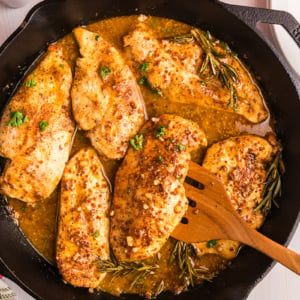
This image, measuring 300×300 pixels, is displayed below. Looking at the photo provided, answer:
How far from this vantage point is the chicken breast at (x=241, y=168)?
11.9 feet

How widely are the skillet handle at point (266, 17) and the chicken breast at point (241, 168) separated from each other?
821 millimetres

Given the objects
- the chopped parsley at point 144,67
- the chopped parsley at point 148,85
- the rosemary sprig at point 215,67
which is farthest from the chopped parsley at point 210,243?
the chopped parsley at point 144,67

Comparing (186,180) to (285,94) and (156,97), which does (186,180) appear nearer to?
(156,97)

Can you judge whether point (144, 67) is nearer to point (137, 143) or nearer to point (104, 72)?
point (104, 72)

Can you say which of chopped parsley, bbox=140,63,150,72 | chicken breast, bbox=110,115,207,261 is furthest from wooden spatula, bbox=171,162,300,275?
chopped parsley, bbox=140,63,150,72

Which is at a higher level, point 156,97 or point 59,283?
point 156,97

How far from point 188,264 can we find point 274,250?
0.66 meters

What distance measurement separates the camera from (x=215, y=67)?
12.0ft

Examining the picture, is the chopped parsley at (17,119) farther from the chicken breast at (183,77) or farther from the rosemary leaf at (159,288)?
the rosemary leaf at (159,288)

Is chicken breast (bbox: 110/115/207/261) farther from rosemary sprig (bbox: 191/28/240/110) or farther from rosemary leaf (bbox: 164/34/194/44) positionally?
rosemary leaf (bbox: 164/34/194/44)

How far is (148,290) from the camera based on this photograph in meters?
3.71

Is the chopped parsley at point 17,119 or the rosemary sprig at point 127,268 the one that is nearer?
the chopped parsley at point 17,119

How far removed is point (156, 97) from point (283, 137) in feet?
3.48

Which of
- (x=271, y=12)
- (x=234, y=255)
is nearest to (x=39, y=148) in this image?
(x=234, y=255)
